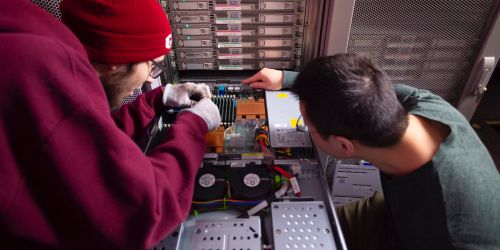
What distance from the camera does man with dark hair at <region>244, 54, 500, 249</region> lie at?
76cm

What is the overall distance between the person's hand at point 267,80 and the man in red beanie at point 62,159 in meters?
0.66

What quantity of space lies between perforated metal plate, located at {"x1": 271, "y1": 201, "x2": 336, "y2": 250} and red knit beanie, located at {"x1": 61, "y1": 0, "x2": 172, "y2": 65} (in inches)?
25.0

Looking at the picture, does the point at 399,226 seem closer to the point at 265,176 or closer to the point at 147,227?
the point at 265,176

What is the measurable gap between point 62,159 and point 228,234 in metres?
0.52

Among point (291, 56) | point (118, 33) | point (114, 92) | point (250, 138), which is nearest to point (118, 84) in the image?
point (114, 92)

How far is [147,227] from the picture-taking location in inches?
24.2

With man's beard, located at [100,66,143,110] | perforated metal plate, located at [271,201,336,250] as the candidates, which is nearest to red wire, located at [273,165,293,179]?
perforated metal plate, located at [271,201,336,250]

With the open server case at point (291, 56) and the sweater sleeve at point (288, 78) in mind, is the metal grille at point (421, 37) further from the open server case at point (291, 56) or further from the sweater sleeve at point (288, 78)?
the sweater sleeve at point (288, 78)

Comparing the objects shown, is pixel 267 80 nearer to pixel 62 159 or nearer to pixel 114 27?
pixel 114 27

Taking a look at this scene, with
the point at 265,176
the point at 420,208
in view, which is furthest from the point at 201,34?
the point at 420,208

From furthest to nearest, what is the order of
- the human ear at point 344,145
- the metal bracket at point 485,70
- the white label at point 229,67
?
the white label at point 229,67 → the metal bracket at point 485,70 → the human ear at point 344,145

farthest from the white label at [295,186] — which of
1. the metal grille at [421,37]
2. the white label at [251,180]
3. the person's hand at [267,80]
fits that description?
the metal grille at [421,37]

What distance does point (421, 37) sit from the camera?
3.64ft

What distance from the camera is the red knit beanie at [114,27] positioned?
27.6 inches
